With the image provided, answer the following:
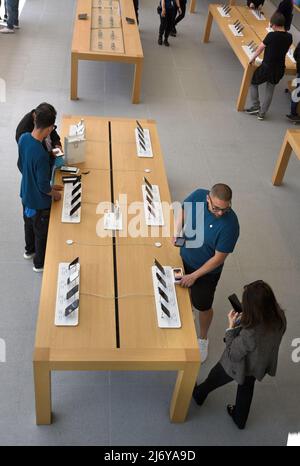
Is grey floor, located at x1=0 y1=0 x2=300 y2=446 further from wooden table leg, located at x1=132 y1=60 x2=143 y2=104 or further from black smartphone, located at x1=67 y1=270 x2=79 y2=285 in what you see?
black smartphone, located at x1=67 y1=270 x2=79 y2=285

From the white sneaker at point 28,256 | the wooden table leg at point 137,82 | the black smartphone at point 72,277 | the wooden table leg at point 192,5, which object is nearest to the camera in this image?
the black smartphone at point 72,277

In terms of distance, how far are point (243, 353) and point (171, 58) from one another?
22.0 feet

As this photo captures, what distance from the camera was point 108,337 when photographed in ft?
10.6

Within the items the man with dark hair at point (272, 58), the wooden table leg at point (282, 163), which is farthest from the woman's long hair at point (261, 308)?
the man with dark hair at point (272, 58)

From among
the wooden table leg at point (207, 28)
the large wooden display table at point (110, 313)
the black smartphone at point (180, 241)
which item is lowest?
the wooden table leg at point (207, 28)

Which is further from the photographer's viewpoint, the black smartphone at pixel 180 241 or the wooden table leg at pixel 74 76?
the wooden table leg at pixel 74 76

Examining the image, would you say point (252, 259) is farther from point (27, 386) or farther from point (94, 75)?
point (94, 75)

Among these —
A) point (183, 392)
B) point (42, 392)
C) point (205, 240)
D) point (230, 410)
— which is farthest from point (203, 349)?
point (42, 392)

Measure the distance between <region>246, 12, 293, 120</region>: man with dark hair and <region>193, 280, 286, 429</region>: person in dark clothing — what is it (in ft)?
15.2

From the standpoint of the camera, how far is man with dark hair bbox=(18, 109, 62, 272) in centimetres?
370

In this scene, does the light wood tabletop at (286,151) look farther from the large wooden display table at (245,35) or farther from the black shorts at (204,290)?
the black shorts at (204,290)

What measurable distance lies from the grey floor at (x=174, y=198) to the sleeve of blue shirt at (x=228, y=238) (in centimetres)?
107

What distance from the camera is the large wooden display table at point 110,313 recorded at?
312 cm
